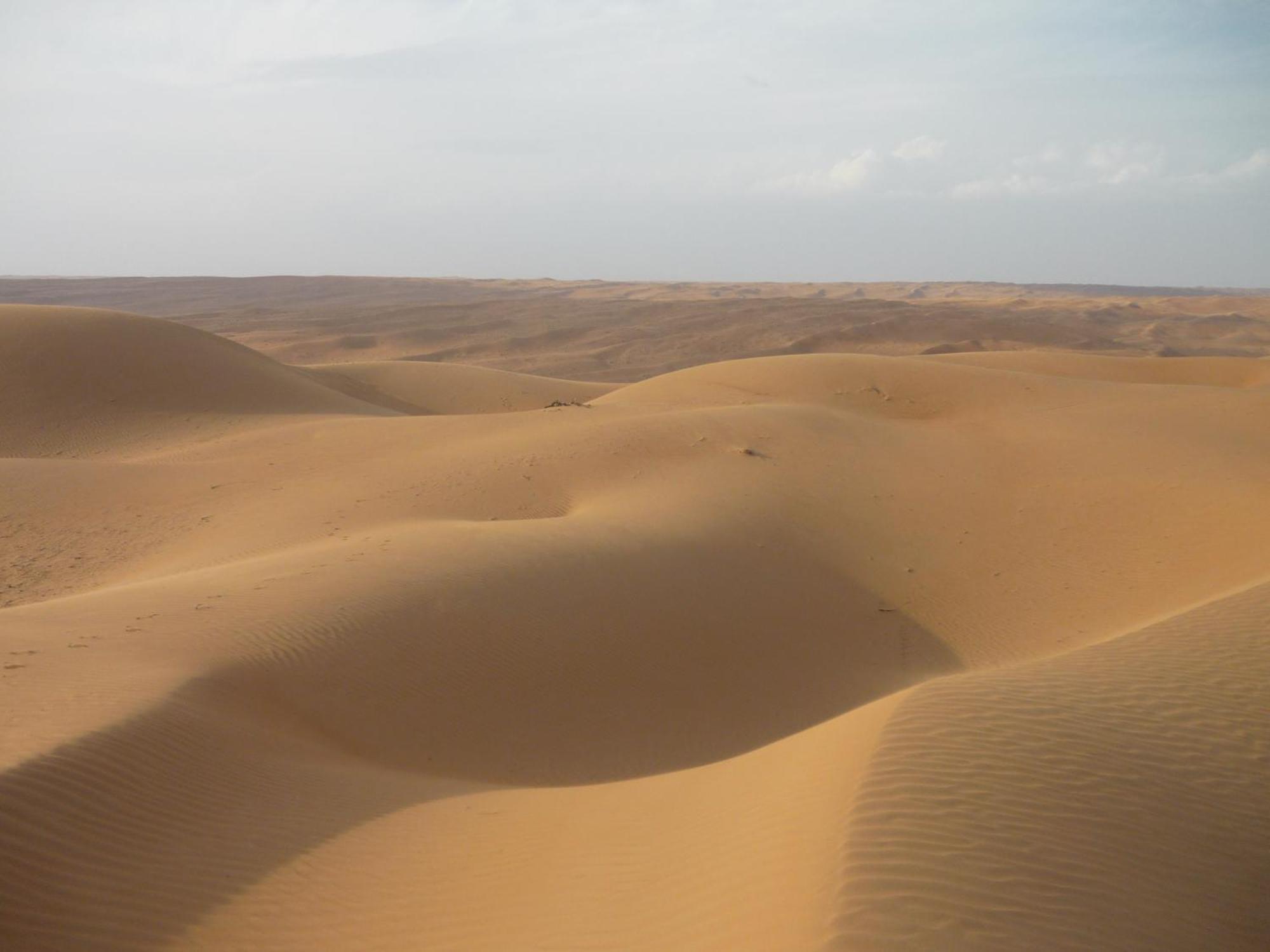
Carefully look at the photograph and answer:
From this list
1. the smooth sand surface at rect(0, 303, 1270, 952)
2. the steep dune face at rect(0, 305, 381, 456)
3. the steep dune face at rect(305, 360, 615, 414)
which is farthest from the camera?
the steep dune face at rect(305, 360, 615, 414)

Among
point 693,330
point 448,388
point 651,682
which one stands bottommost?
point 651,682

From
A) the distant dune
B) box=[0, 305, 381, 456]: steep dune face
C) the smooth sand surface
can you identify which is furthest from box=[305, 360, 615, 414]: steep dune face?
the distant dune

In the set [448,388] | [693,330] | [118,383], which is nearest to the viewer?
[118,383]

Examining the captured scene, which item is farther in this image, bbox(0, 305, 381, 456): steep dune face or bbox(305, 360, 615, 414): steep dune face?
bbox(305, 360, 615, 414): steep dune face

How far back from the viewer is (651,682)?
8688 millimetres

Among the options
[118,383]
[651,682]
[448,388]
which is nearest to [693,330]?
[448,388]

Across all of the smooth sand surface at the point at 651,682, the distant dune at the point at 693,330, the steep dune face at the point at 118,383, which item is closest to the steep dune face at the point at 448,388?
the steep dune face at the point at 118,383

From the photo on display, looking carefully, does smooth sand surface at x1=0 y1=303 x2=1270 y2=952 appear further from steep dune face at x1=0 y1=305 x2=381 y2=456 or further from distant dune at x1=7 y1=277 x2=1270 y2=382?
distant dune at x1=7 y1=277 x2=1270 y2=382

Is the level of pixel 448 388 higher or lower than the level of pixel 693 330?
lower

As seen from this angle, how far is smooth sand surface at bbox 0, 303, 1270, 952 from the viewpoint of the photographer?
4223 mm

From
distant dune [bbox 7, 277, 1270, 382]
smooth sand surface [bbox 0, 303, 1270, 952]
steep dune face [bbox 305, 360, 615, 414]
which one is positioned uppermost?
distant dune [bbox 7, 277, 1270, 382]

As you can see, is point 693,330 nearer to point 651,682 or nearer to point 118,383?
point 118,383

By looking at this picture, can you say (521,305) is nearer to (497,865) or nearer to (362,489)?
(362,489)


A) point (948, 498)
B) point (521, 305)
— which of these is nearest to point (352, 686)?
point (948, 498)
